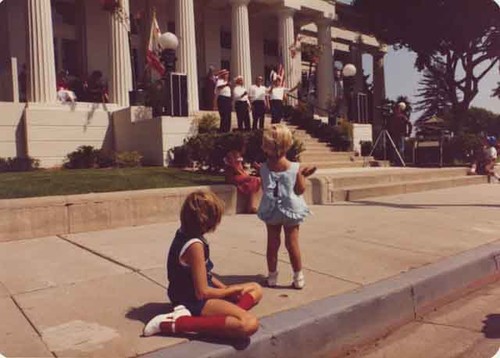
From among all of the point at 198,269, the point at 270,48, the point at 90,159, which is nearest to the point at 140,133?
Result: the point at 90,159

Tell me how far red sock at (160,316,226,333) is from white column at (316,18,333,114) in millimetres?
22280

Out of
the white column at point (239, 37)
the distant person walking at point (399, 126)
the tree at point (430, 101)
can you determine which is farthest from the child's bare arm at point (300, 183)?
the tree at point (430, 101)

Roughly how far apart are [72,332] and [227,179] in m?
5.78

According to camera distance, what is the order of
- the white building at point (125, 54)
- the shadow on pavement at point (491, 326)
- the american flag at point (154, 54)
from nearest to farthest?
the shadow on pavement at point (491, 326) < the white building at point (125, 54) < the american flag at point (154, 54)

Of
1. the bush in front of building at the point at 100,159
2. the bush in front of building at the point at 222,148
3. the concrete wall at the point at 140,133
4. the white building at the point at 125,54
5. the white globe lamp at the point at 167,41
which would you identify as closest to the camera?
the bush in front of building at the point at 222,148

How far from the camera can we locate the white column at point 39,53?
48.7 feet

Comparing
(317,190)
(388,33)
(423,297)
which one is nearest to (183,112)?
(317,190)

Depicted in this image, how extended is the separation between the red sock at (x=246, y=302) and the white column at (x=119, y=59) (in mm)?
14044

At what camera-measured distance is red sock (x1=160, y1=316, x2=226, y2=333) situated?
3105mm

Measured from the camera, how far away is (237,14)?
2064 cm

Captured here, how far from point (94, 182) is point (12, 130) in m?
7.02

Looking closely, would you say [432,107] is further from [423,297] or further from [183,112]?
[423,297]

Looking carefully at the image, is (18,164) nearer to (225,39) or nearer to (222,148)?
(222,148)

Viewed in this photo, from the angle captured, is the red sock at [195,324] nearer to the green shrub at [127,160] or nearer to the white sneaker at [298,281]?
the white sneaker at [298,281]
